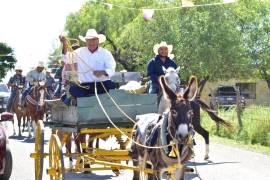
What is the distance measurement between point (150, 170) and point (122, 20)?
4389 cm

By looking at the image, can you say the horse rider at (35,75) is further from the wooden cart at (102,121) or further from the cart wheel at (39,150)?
Answer: the wooden cart at (102,121)

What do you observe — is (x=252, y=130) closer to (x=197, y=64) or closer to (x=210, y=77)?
(x=197, y=64)

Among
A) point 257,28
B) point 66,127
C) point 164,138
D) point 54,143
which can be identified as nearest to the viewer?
point 164,138

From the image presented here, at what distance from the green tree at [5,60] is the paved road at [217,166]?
72.6 meters

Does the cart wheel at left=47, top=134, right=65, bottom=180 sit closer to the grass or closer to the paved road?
the paved road

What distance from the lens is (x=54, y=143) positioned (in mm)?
10031

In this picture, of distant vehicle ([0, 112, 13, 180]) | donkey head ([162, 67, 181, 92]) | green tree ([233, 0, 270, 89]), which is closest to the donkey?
donkey head ([162, 67, 181, 92])

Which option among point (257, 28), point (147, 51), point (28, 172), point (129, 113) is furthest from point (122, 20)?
point (129, 113)

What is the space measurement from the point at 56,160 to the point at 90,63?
2081mm

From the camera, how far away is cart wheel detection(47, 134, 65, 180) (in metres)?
9.43

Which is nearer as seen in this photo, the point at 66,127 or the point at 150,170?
the point at 150,170

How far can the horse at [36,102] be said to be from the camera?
21.2 m

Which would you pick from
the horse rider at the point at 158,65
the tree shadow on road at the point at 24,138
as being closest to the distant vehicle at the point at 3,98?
the tree shadow on road at the point at 24,138

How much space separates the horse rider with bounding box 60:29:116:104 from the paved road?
2.43 m
